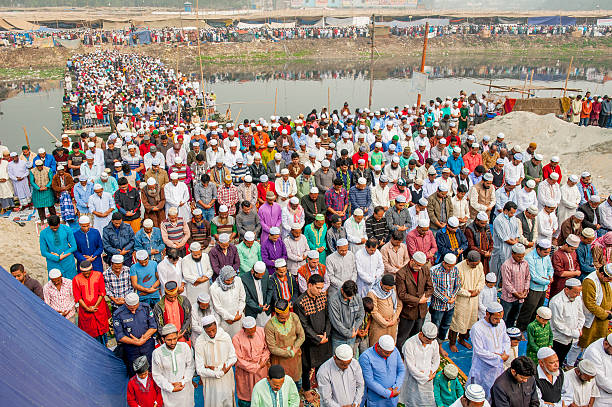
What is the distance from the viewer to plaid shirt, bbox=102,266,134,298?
5230 mm

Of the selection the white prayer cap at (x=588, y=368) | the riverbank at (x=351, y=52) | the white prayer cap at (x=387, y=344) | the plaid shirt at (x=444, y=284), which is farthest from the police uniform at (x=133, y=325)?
the riverbank at (x=351, y=52)

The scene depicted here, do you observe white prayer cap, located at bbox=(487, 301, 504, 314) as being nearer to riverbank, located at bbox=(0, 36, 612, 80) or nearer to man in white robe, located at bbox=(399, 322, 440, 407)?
man in white robe, located at bbox=(399, 322, 440, 407)

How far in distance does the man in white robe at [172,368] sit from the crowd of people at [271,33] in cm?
4287

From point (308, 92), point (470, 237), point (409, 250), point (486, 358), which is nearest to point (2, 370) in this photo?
point (486, 358)

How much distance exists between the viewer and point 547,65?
142ft

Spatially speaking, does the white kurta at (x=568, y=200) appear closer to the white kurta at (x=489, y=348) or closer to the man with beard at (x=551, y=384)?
the white kurta at (x=489, y=348)

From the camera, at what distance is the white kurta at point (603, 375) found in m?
4.17

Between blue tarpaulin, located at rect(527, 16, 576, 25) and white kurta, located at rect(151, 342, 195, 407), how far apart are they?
59.2 meters

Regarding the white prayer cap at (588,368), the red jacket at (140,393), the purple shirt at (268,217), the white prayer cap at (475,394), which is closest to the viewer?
the white prayer cap at (475,394)

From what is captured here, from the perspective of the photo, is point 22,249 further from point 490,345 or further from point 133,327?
point 490,345

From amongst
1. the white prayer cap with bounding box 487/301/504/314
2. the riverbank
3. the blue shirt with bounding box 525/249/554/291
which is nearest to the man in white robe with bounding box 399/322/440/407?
the white prayer cap with bounding box 487/301/504/314

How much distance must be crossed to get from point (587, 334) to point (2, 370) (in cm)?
552

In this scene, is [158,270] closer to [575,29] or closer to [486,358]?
[486,358]

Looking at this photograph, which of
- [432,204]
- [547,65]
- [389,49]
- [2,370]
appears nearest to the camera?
[2,370]
